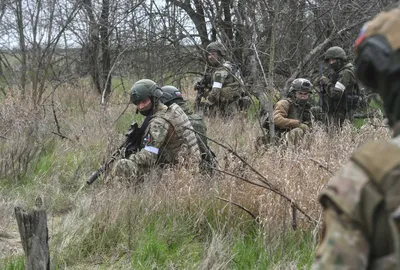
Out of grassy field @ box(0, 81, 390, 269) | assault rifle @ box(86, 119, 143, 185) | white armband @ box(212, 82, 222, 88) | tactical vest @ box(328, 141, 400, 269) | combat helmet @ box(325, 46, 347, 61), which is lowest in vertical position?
grassy field @ box(0, 81, 390, 269)

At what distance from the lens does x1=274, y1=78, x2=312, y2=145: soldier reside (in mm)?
6664

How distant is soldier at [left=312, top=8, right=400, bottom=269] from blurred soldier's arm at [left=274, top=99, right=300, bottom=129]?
540cm

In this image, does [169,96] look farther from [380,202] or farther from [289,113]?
[380,202]

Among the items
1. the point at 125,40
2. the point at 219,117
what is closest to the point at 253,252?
the point at 219,117

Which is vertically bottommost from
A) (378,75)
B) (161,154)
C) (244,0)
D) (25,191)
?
(25,191)

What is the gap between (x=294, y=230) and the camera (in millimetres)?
3633

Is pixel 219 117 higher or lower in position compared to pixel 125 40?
lower

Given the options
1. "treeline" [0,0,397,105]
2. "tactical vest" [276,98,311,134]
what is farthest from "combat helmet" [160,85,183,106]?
"treeline" [0,0,397,105]

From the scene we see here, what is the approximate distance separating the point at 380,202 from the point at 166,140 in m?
4.05

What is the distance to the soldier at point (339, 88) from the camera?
7645 mm

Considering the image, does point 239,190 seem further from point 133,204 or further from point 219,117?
point 219,117

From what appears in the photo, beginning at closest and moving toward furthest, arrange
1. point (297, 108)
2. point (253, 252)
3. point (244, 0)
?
1. point (253, 252)
2. point (297, 108)
3. point (244, 0)

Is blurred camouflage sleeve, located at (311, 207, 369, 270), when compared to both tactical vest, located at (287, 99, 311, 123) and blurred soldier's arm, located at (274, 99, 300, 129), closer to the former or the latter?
blurred soldier's arm, located at (274, 99, 300, 129)

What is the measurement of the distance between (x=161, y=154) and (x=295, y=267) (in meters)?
2.14
